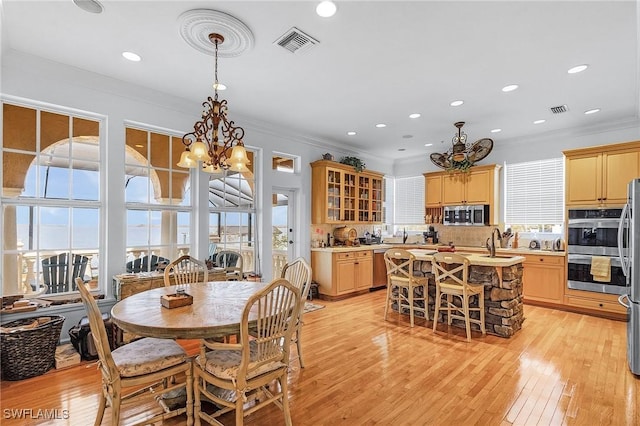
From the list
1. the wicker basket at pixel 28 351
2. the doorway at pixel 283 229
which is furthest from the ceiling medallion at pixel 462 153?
the wicker basket at pixel 28 351

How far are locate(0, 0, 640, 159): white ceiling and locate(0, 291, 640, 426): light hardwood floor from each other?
2928 millimetres

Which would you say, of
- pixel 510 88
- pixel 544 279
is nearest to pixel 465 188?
pixel 544 279

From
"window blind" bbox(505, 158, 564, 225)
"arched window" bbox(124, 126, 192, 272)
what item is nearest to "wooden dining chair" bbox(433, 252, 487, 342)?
"window blind" bbox(505, 158, 564, 225)

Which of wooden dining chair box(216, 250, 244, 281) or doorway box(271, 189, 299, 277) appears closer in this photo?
wooden dining chair box(216, 250, 244, 281)

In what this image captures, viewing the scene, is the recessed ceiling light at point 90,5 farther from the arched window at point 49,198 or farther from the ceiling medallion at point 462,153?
the ceiling medallion at point 462,153

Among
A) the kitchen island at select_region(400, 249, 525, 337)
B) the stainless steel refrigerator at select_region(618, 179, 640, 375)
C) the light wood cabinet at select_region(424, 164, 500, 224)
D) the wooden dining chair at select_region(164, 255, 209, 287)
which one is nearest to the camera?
the stainless steel refrigerator at select_region(618, 179, 640, 375)

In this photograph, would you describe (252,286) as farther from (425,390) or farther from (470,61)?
(470,61)

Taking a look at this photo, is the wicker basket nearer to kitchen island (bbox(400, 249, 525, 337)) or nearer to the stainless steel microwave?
kitchen island (bbox(400, 249, 525, 337))

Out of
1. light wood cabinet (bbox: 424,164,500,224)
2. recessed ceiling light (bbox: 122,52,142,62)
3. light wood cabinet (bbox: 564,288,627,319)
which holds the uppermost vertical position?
recessed ceiling light (bbox: 122,52,142,62)

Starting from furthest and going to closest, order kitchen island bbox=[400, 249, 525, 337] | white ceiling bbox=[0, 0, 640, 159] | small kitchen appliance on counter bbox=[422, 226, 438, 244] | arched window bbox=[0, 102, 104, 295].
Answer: small kitchen appliance on counter bbox=[422, 226, 438, 244], kitchen island bbox=[400, 249, 525, 337], arched window bbox=[0, 102, 104, 295], white ceiling bbox=[0, 0, 640, 159]

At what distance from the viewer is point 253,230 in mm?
5188

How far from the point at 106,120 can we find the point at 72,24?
1249 mm

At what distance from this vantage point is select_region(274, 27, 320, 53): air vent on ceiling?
274 centimetres

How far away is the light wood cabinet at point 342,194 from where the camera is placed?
19.5 ft
